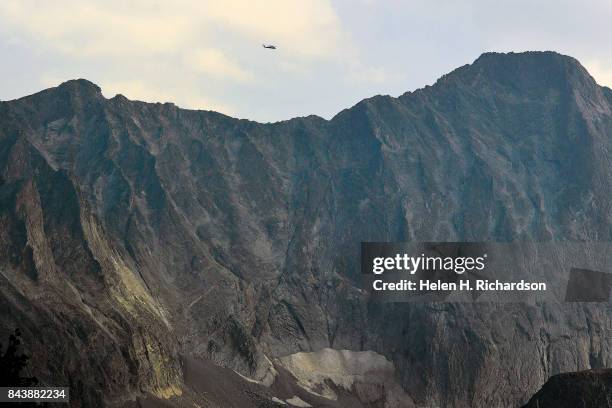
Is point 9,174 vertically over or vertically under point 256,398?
over

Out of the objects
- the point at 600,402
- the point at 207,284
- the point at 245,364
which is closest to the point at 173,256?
the point at 207,284

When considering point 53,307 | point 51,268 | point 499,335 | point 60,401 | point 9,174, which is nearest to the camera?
point 60,401

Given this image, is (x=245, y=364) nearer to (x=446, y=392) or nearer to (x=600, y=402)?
(x=446, y=392)

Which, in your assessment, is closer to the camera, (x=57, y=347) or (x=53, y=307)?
(x=57, y=347)

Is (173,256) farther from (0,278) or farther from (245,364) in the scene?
(0,278)

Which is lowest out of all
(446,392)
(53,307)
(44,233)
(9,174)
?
(446,392)

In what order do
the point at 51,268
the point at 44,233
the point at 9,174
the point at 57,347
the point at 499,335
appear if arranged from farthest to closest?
→ the point at 499,335
the point at 9,174
the point at 44,233
the point at 51,268
the point at 57,347
